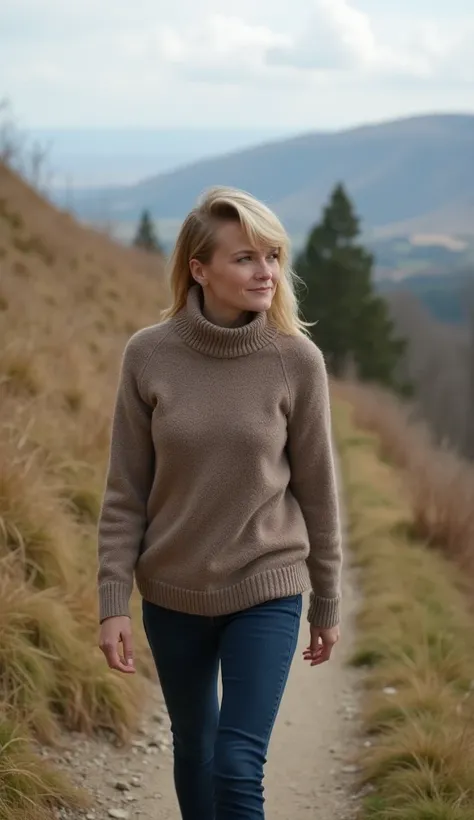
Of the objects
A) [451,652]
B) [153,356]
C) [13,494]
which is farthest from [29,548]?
[153,356]

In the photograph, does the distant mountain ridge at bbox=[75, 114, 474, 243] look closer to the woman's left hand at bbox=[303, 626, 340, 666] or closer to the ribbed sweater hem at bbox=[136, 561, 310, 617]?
the woman's left hand at bbox=[303, 626, 340, 666]

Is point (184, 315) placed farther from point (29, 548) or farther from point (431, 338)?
point (431, 338)

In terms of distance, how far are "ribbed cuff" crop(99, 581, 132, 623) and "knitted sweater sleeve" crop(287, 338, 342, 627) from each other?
46cm

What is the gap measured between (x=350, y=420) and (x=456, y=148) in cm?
18154

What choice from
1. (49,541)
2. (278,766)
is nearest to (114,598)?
(278,766)

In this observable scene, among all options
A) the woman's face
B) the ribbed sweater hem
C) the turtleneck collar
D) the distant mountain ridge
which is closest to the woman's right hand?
the ribbed sweater hem

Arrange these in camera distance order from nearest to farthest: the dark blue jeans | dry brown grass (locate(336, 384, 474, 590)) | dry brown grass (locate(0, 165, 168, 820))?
1. the dark blue jeans
2. dry brown grass (locate(0, 165, 168, 820))
3. dry brown grass (locate(336, 384, 474, 590))

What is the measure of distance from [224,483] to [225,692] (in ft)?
1.51

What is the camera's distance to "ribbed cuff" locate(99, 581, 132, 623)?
8.34 ft

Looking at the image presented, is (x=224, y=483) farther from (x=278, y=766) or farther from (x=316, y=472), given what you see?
(x=278, y=766)

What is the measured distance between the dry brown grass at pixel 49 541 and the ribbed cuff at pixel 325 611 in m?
1.01

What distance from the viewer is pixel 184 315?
8.52 ft

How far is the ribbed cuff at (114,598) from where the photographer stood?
254 cm

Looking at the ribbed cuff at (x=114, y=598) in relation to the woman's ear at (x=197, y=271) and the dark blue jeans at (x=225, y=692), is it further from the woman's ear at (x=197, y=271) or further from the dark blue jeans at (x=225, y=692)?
the woman's ear at (x=197, y=271)
